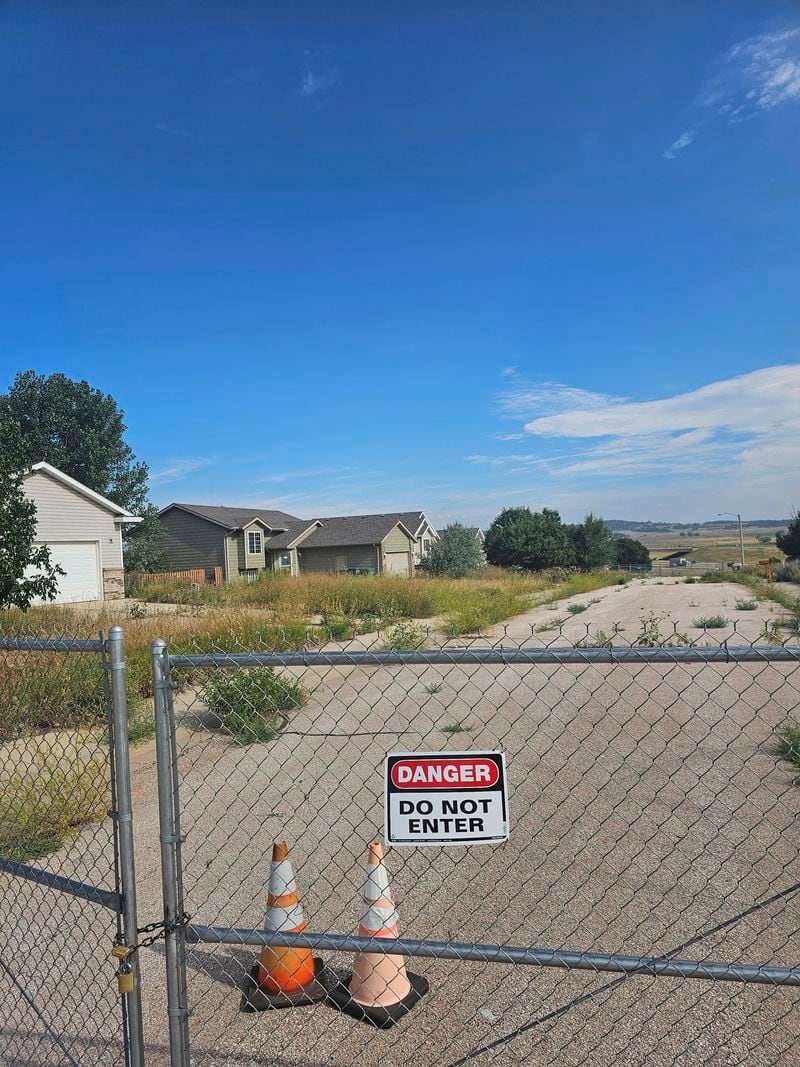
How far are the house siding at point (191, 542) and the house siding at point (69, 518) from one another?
10801 millimetres

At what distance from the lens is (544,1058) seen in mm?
2828

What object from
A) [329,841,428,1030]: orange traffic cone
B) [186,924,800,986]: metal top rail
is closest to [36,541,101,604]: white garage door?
[329,841,428,1030]: orange traffic cone

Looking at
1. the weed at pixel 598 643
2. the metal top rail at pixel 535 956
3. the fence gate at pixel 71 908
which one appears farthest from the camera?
the weed at pixel 598 643

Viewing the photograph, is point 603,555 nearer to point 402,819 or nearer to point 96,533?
point 96,533

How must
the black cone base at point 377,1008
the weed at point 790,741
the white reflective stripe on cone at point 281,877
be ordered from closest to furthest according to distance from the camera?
the black cone base at point 377,1008 → the white reflective stripe on cone at point 281,877 → the weed at point 790,741

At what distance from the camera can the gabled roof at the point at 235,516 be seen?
127ft

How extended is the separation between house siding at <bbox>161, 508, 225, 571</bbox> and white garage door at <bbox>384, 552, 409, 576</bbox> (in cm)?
912

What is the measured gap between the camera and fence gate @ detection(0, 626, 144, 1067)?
2.45 m

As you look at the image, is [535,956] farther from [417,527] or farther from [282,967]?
[417,527]

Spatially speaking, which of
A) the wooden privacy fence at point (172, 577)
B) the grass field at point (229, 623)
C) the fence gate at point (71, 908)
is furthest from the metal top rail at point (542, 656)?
the wooden privacy fence at point (172, 577)

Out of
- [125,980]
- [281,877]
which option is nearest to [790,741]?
[281,877]

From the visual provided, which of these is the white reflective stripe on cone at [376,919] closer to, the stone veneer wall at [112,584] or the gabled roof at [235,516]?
the stone veneer wall at [112,584]

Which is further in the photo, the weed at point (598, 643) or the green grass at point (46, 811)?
the green grass at point (46, 811)

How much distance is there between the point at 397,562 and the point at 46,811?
123 feet
